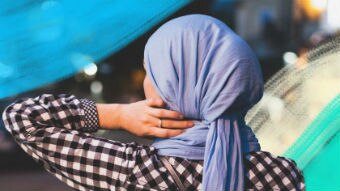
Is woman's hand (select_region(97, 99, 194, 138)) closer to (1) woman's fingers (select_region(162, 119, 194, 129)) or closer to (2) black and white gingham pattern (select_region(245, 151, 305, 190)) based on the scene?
(1) woman's fingers (select_region(162, 119, 194, 129))

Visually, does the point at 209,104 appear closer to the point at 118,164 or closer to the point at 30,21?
the point at 118,164

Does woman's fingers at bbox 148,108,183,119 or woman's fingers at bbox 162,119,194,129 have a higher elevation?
woman's fingers at bbox 148,108,183,119

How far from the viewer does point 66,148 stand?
1.49 meters

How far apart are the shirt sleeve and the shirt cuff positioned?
49mm

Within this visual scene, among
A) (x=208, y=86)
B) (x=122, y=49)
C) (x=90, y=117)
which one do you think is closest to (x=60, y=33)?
(x=90, y=117)

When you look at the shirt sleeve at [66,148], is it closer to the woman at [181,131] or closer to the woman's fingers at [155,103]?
the woman at [181,131]

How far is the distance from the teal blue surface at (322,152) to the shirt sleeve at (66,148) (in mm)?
846

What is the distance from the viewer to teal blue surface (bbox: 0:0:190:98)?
1.80 meters

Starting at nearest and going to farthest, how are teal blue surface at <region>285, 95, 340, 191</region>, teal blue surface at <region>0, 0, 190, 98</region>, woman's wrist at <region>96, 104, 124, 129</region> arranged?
woman's wrist at <region>96, 104, 124, 129</region> < teal blue surface at <region>0, 0, 190, 98</region> < teal blue surface at <region>285, 95, 340, 191</region>

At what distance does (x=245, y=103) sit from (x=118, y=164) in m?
0.36

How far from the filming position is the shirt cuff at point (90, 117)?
5.15ft

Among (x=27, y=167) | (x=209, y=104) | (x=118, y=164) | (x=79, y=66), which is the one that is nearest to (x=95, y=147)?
(x=118, y=164)

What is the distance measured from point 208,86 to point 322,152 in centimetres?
84

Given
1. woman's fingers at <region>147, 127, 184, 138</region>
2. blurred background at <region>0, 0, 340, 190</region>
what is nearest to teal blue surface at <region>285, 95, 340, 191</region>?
blurred background at <region>0, 0, 340, 190</region>
